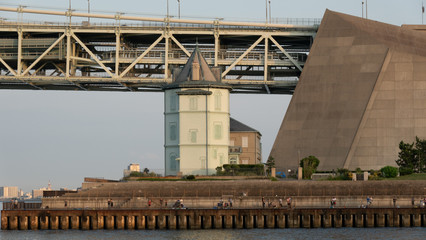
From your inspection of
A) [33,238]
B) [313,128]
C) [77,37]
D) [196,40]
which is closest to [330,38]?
[313,128]

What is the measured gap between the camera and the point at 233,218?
287 feet

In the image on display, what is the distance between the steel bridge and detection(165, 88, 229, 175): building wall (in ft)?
67.2

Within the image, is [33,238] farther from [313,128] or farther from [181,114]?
[313,128]

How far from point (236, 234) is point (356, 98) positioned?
145 ft

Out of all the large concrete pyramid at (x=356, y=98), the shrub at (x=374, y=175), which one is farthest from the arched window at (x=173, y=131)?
the shrub at (x=374, y=175)

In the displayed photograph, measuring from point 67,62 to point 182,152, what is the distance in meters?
31.5

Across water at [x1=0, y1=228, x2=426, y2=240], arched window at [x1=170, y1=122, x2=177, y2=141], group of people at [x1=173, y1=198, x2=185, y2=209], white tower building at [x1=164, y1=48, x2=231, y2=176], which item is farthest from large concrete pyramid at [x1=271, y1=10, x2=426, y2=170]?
water at [x1=0, y1=228, x2=426, y2=240]

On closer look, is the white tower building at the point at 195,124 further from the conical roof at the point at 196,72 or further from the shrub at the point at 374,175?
the shrub at the point at 374,175

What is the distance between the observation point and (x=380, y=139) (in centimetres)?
11944

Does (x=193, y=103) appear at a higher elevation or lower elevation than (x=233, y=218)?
higher

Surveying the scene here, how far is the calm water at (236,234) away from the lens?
263 ft

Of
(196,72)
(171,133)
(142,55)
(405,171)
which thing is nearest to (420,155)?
(405,171)

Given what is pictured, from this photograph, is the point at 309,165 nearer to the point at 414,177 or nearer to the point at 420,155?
the point at 420,155

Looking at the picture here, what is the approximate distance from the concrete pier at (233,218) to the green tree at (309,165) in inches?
1042
